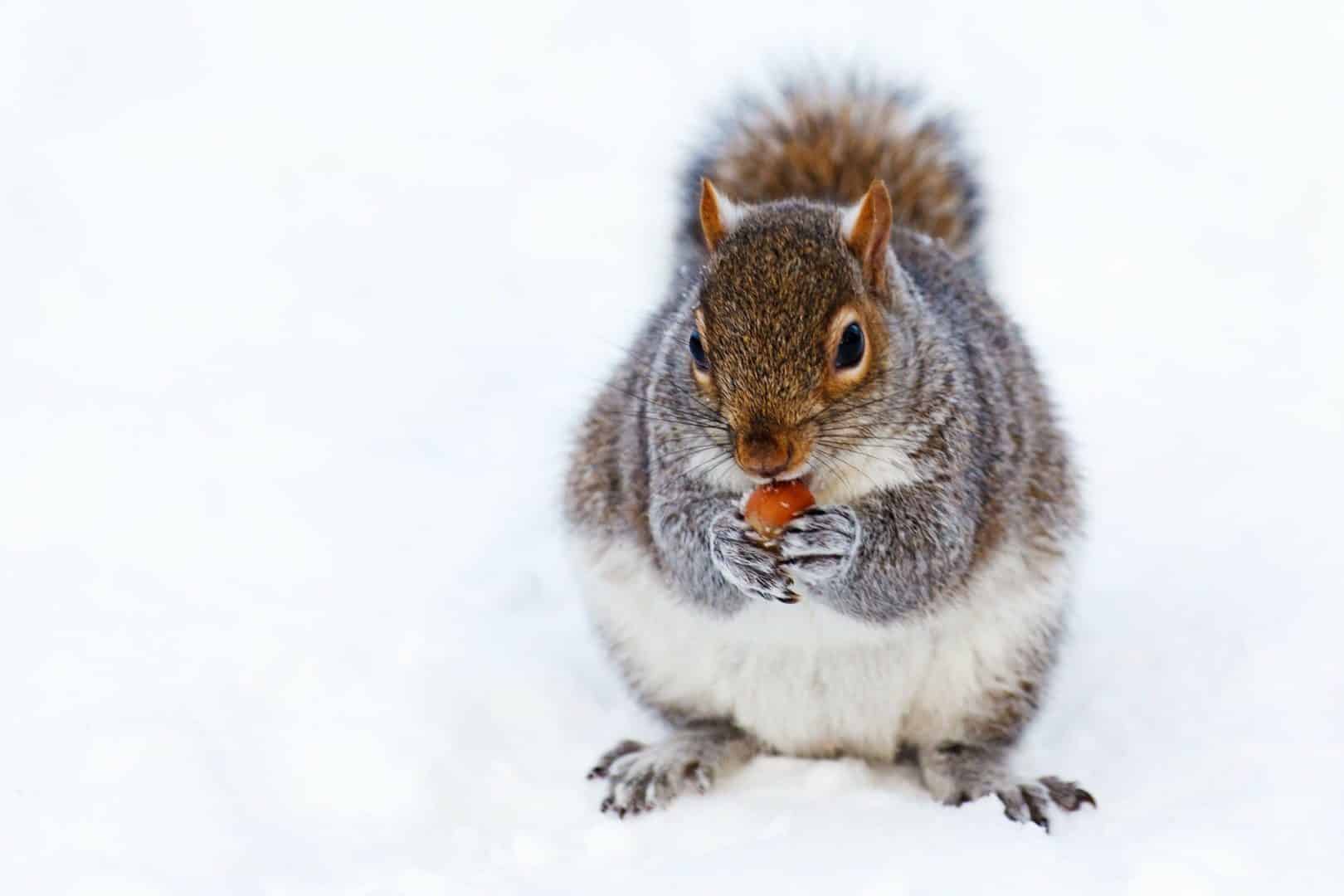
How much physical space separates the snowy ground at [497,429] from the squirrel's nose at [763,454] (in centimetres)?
69

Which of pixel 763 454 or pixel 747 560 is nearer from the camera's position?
pixel 763 454

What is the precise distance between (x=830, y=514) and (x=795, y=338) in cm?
33

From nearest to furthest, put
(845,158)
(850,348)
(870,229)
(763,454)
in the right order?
1. (763,454)
2. (850,348)
3. (870,229)
4. (845,158)

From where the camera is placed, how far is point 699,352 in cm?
284

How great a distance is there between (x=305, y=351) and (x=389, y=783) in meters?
2.25

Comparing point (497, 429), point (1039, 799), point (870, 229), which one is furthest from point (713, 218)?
point (497, 429)

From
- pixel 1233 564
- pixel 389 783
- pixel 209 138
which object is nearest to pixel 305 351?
pixel 209 138

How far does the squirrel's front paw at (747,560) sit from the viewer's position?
2.88 m

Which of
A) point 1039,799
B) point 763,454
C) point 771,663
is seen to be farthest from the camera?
point 771,663

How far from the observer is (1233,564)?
3.97 metres

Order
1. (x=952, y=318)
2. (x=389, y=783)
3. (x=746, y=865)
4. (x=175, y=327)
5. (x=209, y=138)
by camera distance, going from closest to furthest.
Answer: (x=746, y=865) → (x=389, y=783) → (x=952, y=318) → (x=175, y=327) → (x=209, y=138)

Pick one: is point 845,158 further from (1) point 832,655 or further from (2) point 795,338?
(2) point 795,338

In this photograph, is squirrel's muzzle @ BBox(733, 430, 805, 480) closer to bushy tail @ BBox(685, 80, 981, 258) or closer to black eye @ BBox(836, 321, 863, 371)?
black eye @ BBox(836, 321, 863, 371)

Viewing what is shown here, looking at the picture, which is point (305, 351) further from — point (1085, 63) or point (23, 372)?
point (1085, 63)
